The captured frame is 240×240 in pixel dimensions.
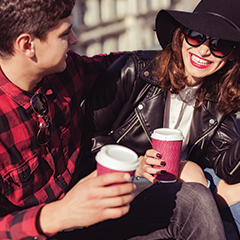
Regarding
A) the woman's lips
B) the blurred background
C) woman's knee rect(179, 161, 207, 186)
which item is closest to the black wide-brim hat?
the woman's lips

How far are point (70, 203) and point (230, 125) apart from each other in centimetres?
180

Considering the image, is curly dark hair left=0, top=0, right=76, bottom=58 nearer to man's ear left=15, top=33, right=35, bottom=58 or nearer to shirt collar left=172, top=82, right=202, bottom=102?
man's ear left=15, top=33, right=35, bottom=58

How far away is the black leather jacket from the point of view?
2.70 metres

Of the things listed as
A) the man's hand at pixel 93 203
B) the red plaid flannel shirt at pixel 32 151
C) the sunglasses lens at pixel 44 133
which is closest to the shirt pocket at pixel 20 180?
the red plaid flannel shirt at pixel 32 151

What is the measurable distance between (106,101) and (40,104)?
2.40 feet

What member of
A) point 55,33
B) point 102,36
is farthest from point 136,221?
point 102,36

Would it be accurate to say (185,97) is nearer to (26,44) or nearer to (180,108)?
(180,108)

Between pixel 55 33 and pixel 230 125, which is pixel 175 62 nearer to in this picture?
pixel 230 125

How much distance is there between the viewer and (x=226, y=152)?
280cm

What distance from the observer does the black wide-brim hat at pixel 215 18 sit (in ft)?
7.83

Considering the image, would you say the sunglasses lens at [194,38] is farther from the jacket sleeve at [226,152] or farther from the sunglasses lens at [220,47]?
the jacket sleeve at [226,152]

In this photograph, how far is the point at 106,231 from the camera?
7.06 feet

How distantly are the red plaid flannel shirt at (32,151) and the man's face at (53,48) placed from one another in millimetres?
189

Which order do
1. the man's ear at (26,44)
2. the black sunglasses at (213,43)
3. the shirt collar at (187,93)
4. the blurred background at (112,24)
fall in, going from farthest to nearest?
the blurred background at (112,24)
the shirt collar at (187,93)
the black sunglasses at (213,43)
the man's ear at (26,44)
